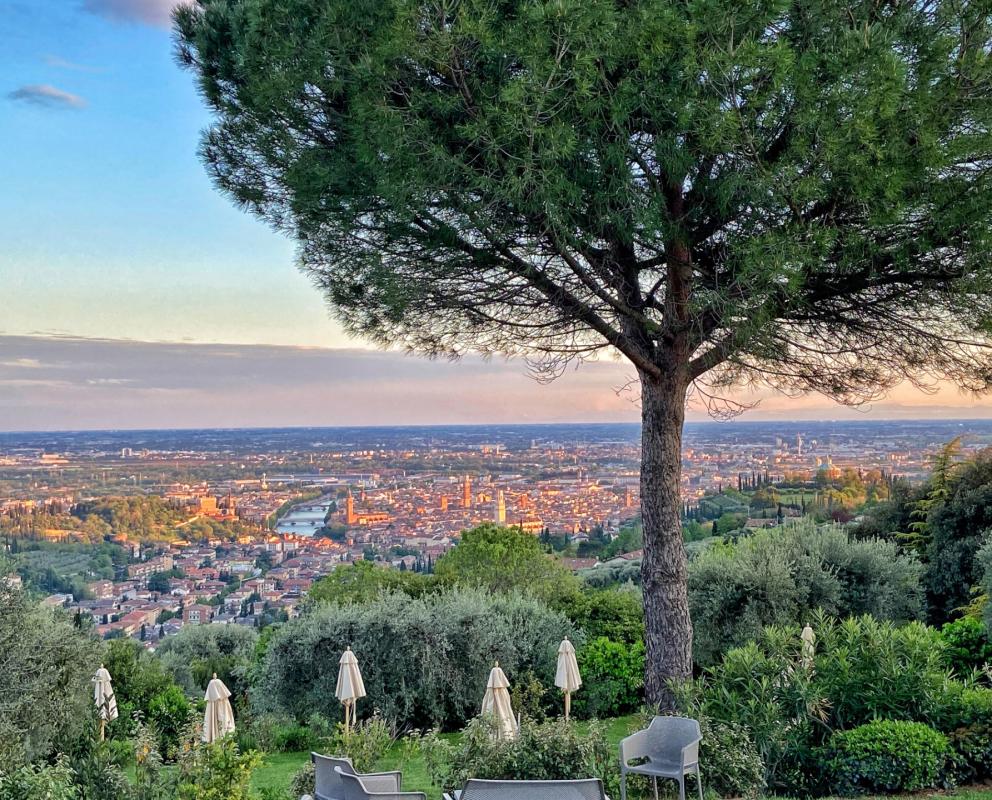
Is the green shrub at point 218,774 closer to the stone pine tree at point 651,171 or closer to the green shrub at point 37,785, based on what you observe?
the green shrub at point 37,785

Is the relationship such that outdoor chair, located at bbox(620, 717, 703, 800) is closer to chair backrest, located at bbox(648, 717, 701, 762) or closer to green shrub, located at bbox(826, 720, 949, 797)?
chair backrest, located at bbox(648, 717, 701, 762)

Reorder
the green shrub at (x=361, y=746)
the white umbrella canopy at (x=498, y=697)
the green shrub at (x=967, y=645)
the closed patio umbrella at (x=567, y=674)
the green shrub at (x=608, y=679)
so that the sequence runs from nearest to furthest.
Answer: the green shrub at (x=361, y=746) → the white umbrella canopy at (x=498, y=697) → the closed patio umbrella at (x=567, y=674) → the green shrub at (x=967, y=645) → the green shrub at (x=608, y=679)

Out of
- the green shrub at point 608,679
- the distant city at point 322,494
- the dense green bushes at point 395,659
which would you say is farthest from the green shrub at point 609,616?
the distant city at point 322,494

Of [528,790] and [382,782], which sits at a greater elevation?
[528,790]

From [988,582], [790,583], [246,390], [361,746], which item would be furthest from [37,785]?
[246,390]

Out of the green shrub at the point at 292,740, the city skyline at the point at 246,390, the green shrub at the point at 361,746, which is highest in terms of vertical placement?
the city skyline at the point at 246,390

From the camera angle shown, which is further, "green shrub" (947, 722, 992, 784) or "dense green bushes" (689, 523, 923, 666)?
"dense green bushes" (689, 523, 923, 666)

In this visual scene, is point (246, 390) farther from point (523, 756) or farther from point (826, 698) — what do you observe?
point (826, 698)

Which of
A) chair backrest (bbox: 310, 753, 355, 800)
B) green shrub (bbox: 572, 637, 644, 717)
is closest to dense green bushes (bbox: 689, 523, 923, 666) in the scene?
green shrub (bbox: 572, 637, 644, 717)
